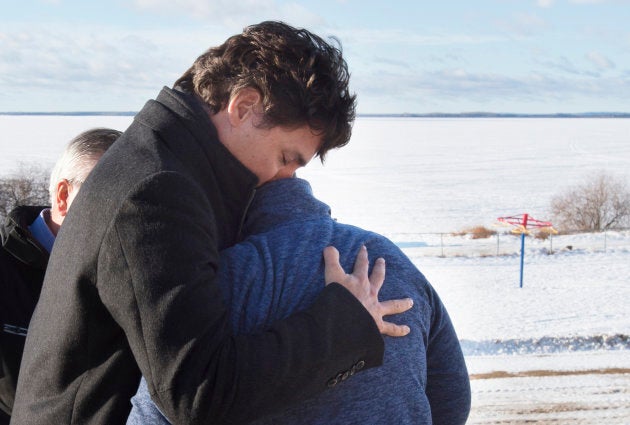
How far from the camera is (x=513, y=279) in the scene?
50.8 feet

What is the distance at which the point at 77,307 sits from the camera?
1.23 metres

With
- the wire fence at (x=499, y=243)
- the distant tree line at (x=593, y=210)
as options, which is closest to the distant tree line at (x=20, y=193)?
the wire fence at (x=499, y=243)

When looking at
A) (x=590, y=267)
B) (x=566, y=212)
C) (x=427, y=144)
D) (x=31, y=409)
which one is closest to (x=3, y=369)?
(x=31, y=409)

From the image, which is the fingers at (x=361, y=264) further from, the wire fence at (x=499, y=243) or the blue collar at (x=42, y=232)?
the wire fence at (x=499, y=243)

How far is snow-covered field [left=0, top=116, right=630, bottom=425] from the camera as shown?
24.5 ft

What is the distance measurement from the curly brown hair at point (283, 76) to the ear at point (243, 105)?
0.04 ft

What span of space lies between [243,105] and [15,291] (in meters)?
1.19

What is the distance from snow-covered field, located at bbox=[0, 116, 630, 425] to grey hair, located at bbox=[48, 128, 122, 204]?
5.42 meters

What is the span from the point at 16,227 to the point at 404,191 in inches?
1313

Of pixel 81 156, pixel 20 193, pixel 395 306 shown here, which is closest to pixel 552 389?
pixel 81 156

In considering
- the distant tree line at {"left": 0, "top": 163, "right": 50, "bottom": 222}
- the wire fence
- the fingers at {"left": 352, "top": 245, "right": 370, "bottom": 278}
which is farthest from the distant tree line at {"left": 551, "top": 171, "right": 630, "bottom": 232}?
the fingers at {"left": 352, "top": 245, "right": 370, "bottom": 278}

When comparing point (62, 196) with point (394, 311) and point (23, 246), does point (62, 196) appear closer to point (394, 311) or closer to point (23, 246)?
point (23, 246)

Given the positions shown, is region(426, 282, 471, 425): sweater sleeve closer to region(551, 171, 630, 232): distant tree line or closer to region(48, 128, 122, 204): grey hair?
region(48, 128, 122, 204): grey hair

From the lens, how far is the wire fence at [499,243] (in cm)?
1873
